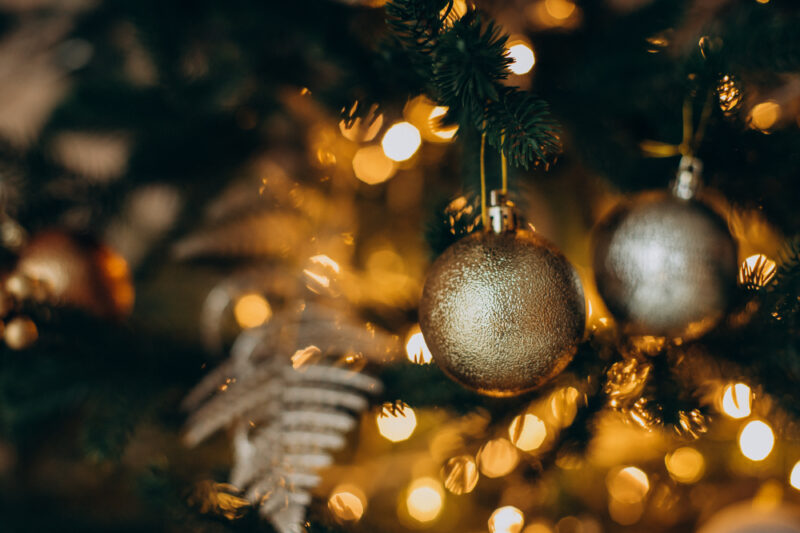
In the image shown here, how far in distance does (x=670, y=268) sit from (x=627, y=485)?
0.51 m

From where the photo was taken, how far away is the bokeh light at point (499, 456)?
602mm

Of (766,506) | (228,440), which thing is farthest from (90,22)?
(766,506)

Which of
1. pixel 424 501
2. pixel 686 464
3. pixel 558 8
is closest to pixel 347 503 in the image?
pixel 424 501

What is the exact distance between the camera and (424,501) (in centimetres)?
83

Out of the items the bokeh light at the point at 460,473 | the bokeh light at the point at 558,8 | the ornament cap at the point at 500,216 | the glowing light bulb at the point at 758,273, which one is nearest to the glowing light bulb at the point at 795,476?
the glowing light bulb at the point at 758,273

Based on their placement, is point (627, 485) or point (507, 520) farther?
point (627, 485)

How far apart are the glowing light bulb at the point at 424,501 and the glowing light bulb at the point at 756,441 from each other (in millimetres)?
454

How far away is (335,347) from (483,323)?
0.21 meters

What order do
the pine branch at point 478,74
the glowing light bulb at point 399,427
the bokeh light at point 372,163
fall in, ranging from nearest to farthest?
the pine branch at point 478,74 → the glowing light bulb at point 399,427 → the bokeh light at point 372,163

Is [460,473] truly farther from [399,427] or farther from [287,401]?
[399,427]

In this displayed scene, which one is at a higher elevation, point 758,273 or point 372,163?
point 758,273

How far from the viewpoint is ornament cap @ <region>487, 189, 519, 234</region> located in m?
0.37

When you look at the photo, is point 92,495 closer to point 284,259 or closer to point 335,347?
point 284,259

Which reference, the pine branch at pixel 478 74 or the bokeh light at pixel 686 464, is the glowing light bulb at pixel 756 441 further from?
the pine branch at pixel 478 74
